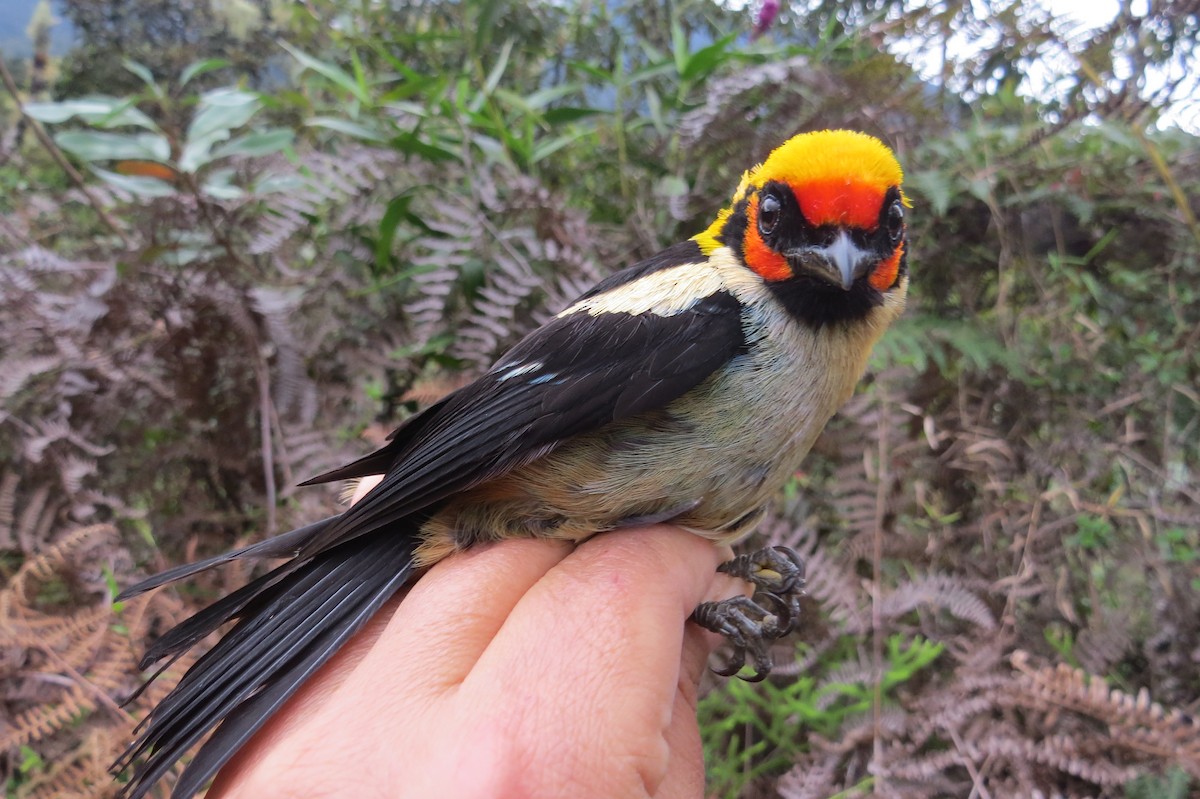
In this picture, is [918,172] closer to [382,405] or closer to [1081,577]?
[1081,577]

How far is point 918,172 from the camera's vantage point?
2.06 metres

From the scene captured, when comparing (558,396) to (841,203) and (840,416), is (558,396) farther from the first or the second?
(840,416)

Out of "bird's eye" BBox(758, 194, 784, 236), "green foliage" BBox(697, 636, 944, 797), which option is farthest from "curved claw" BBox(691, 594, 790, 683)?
"bird's eye" BBox(758, 194, 784, 236)

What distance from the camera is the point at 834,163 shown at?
115 centimetres

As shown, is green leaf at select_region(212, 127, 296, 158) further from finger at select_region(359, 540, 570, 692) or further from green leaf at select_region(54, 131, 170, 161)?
finger at select_region(359, 540, 570, 692)

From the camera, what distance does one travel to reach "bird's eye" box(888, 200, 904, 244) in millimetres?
1229

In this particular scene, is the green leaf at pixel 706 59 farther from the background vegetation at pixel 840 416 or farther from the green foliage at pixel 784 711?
the green foliage at pixel 784 711

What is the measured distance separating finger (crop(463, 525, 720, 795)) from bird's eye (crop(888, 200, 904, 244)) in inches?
28.8

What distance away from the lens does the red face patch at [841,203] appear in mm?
1153

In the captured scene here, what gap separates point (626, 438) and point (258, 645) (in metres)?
0.74

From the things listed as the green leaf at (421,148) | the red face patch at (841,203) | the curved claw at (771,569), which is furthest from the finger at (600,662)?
the green leaf at (421,148)

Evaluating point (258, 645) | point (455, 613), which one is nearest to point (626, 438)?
point (455, 613)

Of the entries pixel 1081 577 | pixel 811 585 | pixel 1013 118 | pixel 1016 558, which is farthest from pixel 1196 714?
pixel 1013 118

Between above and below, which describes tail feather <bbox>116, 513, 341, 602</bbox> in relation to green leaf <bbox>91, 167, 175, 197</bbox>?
below
